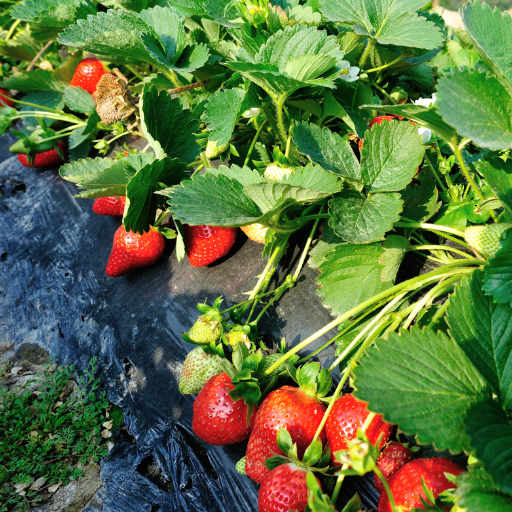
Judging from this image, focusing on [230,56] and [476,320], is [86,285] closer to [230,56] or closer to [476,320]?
[230,56]

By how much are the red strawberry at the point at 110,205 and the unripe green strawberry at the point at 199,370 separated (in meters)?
0.69

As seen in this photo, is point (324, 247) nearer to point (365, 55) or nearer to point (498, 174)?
point (498, 174)

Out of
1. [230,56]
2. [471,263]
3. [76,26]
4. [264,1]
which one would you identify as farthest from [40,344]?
[471,263]

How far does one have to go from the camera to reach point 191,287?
119cm

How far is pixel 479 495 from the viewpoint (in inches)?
19.2

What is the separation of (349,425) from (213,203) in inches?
17.0

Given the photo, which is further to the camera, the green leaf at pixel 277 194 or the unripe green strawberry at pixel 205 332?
the unripe green strawberry at pixel 205 332

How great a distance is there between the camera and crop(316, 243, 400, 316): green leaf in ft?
A: 2.76

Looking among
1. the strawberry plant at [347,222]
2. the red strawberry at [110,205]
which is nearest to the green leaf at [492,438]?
the strawberry plant at [347,222]

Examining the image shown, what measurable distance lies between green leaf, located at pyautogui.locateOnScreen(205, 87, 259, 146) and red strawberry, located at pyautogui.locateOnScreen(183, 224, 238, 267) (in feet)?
0.78

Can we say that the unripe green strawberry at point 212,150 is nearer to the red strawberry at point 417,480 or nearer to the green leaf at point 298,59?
the green leaf at point 298,59

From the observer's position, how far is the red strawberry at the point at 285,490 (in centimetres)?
65

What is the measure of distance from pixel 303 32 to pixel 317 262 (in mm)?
468

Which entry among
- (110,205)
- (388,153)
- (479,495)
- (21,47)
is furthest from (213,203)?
(21,47)
